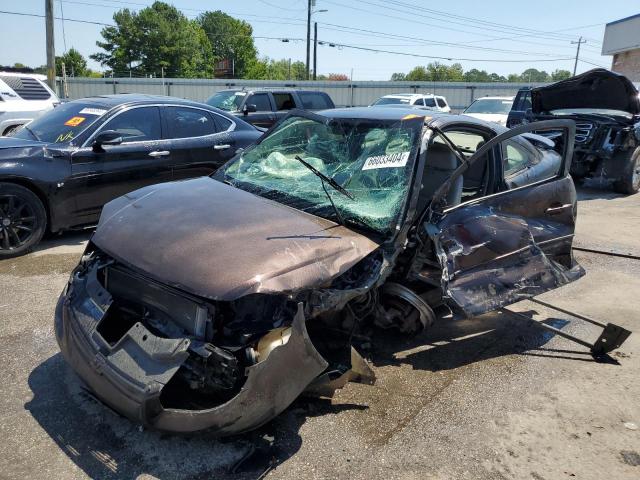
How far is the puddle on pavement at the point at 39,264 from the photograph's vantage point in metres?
4.91

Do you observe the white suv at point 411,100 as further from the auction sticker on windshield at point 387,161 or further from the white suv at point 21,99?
the auction sticker on windshield at point 387,161

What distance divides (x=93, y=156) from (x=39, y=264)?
1.32m

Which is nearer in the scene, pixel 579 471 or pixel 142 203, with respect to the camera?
pixel 579 471

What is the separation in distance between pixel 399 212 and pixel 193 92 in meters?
26.4

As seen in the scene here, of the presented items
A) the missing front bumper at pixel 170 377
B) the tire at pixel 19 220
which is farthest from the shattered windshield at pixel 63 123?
the missing front bumper at pixel 170 377

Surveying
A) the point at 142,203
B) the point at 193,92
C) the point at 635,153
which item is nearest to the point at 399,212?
the point at 142,203

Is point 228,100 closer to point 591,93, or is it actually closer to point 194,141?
point 194,141

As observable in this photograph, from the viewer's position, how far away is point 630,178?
9445 millimetres

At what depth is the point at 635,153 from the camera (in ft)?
30.9

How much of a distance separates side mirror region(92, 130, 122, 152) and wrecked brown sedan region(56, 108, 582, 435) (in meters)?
2.21

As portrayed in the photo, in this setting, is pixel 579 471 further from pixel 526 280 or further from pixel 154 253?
pixel 154 253

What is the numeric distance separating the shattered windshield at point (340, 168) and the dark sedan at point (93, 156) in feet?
7.65

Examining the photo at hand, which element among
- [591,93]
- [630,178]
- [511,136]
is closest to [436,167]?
[511,136]

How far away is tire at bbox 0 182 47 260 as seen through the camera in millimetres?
5160
